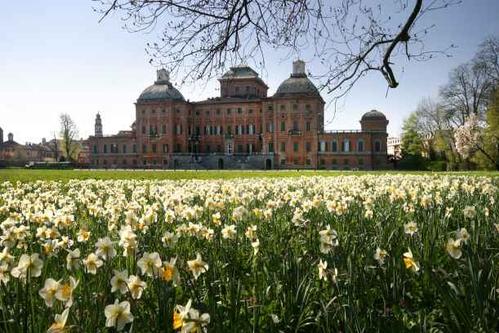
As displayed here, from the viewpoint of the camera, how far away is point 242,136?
7662 cm

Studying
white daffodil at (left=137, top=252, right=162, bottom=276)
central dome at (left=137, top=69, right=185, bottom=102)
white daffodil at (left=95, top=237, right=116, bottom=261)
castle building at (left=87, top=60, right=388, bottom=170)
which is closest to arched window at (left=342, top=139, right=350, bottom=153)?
castle building at (left=87, top=60, right=388, bottom=170)

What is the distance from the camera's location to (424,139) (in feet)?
212

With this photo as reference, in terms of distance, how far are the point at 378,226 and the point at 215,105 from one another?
7464 centimetres

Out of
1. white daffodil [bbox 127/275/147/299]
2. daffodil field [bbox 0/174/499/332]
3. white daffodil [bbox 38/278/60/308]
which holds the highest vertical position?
white daffodil [bbox 38/278/60/308]

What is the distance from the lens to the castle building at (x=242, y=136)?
232ft

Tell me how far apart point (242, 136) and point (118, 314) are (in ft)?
246

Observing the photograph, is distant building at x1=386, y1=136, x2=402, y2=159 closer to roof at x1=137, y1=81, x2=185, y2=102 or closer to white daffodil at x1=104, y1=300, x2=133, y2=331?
roof at x1=137, y1=81, x2=185, y2=102

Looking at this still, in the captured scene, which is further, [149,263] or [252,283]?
[252,283]

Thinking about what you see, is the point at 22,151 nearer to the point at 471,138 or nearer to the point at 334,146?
the point at 334,146

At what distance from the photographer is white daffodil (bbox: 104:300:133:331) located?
6.04 feet

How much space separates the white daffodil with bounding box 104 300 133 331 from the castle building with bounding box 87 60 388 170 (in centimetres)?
6659

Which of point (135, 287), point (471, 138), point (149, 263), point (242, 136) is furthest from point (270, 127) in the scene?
point (135, 287)

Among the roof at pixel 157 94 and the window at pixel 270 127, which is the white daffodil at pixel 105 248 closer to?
the window at pixel 270 127

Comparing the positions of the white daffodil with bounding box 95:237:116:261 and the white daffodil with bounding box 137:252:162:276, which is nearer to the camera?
the white daffodil with bounding box 137:252:162:276
